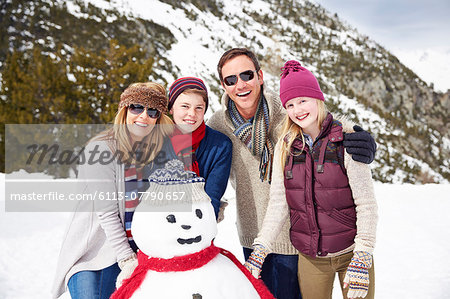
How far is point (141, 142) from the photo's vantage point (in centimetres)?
198

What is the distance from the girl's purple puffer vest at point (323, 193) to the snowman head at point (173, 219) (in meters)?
0.60

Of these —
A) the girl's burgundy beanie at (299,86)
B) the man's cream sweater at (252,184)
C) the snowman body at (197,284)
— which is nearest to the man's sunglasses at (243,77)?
the man's cream sweater at (252,184)

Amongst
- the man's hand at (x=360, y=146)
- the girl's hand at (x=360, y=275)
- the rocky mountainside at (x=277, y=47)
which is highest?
the rocky mountainside at (x=277, y=47)

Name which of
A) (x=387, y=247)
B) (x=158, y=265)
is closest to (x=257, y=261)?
(x=158, y=265)

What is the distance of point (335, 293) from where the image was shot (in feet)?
12.3

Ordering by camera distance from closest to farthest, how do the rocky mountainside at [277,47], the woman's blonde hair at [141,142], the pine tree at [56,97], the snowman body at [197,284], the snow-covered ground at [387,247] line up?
the snowman body at [197,284], the woman's blonde hair at [141,142], the snow-covered ground at [387,247], the pine tree at [56,97], the rocky mountainside at [277,47]

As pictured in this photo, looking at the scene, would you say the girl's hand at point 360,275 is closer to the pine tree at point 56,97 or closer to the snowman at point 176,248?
the snowman at point 176,248

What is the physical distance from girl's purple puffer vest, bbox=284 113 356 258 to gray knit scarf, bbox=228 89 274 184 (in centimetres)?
24

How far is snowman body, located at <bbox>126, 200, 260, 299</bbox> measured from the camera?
4.84ft

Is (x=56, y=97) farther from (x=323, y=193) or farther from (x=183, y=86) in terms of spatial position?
(x=323, y=193)

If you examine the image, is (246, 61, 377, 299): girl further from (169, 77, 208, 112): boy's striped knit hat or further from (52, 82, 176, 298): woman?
(52, 82, 176, 298): woman

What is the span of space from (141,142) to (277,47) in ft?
100

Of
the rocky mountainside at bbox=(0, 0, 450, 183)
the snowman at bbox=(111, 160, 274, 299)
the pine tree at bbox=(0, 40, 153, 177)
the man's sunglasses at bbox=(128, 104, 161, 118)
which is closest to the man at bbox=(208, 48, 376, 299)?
the man's sunglasses at bbox=(128, 104, 161, 118)

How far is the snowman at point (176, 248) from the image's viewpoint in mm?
1487
